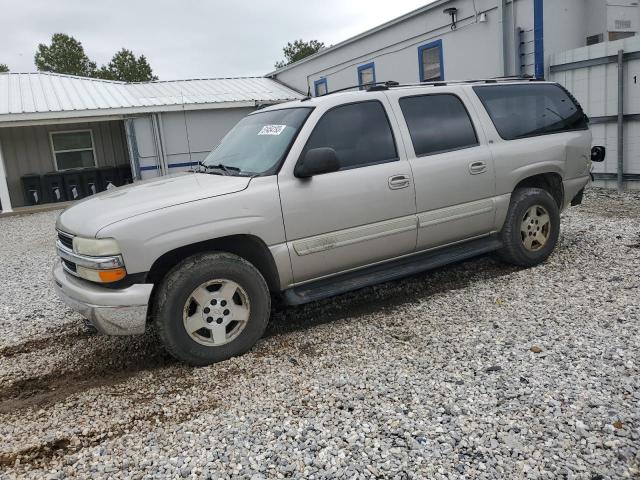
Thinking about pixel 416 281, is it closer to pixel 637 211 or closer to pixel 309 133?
pixel 309 133

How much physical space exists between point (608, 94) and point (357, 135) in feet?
24.4

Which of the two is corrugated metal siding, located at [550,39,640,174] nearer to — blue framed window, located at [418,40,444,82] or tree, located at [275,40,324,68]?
blue framed window, located at [418,40,444,82]

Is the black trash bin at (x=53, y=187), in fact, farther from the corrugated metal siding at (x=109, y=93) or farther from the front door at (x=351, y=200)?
the front door at (x=351, y=200)

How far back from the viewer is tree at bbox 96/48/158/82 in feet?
151

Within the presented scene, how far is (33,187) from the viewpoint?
18156mm

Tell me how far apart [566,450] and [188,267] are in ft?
8.38

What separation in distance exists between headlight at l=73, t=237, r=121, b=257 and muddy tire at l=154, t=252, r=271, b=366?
1.36 feet

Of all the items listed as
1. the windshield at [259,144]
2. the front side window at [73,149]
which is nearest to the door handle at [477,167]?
the windshield at [259,144]

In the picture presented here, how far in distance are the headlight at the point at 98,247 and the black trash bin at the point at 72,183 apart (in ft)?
54.0

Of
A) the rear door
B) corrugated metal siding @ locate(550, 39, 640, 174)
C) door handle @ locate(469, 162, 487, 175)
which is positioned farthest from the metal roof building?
door handle @ locate(469, 162, 487, 175)

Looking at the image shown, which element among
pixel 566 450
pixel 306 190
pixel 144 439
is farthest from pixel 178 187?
pixel 566 450

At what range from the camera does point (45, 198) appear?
18.2 metres

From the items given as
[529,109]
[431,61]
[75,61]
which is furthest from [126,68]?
[529,109]

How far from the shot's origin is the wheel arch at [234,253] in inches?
151
